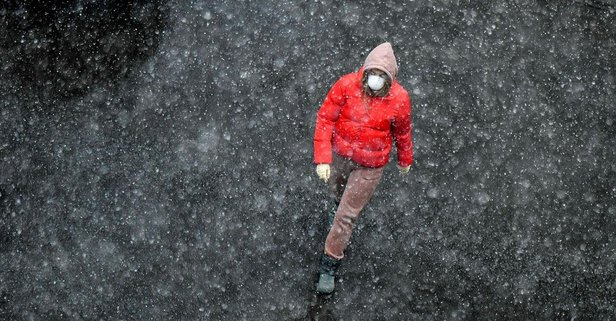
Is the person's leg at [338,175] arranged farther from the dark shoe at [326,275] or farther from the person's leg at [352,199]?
the dark shoe at [326,275]

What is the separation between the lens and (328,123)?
4500mm

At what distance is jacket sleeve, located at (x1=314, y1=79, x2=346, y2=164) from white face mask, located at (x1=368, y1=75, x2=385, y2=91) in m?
0.22

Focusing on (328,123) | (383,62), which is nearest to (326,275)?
(328,123)

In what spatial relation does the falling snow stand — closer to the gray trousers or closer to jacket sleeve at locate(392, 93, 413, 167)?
the gray trousers

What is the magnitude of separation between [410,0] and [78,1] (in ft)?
9.12

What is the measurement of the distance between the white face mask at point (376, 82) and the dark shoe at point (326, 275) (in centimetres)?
143

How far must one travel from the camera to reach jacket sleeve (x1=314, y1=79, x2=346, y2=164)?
444 centimetres

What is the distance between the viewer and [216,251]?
17.8 ft

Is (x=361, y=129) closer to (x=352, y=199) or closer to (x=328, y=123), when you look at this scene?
(x=328, y=123)

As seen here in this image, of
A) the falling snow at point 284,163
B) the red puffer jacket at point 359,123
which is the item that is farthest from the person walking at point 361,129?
the falling snow at point 284,163

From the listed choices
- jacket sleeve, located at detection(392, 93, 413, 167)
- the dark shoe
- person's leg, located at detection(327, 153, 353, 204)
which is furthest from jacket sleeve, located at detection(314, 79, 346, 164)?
the dark shoe

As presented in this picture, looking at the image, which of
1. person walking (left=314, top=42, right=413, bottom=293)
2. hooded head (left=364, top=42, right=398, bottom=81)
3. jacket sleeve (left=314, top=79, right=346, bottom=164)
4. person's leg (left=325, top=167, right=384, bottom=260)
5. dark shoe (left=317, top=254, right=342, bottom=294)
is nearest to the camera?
hooded head (left=364, top=42, right=398, bottom=81)

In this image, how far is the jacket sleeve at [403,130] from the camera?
14.5ft

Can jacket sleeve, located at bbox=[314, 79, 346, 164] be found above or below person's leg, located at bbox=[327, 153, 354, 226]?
above
